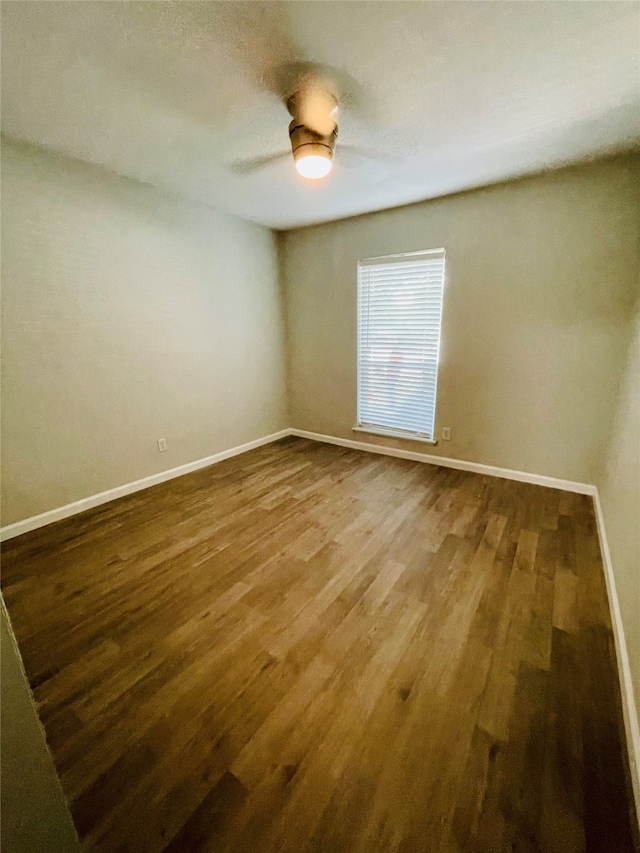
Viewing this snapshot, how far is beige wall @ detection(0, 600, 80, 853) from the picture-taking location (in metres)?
→ 0.49

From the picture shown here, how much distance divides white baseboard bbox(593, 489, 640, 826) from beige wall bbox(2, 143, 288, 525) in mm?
3230

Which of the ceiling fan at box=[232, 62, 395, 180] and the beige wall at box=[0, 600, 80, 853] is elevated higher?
the ceiling fan at box=[232, 62, 395, 180]

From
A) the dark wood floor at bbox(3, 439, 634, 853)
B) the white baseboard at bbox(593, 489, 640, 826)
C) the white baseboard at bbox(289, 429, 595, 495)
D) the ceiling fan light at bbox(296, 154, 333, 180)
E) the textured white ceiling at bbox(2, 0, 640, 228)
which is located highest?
the textured white ceiling at bbox(2, 0, 640, 228)

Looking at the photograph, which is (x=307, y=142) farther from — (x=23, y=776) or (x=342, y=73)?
(x=23, y=776)

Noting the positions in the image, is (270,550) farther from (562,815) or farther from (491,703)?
(562,815)

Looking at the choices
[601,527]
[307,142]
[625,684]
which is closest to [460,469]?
[601,527]

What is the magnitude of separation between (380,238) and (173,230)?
189cm

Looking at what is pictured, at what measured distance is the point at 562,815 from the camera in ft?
3.03

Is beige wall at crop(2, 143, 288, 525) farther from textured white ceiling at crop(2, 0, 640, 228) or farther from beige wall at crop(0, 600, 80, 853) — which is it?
beige wall at crop(0, 600, 80, 853)

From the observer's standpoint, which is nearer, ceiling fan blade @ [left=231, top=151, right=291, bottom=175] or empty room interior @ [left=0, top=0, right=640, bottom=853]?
empty room interior @ [left=0, top=0, right=640, bottom=853]

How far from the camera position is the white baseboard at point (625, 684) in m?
0.99

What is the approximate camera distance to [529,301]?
262cm

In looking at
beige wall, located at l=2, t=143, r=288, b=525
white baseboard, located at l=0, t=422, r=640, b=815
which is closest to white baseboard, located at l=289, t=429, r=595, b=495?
white baseboard, located at l=0, t=422, r=640, b=815

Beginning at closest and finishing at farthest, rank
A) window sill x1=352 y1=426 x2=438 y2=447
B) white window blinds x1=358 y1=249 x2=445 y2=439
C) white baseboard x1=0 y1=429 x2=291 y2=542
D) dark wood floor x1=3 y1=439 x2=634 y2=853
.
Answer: dark wood floor x1=3 y1=439 x2=634 y2=853, white baseboard x1=0 y1=429 x2=291 y2=542, white window blinds x1=358 y1=249 x2=445 y2=439, window sill x1=352 y1=426 x2=438 y2=447
